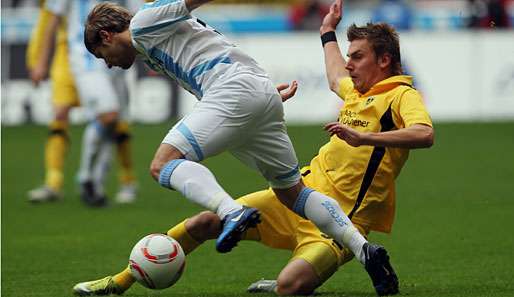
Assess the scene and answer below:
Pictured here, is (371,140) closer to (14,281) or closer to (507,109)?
(14,281)

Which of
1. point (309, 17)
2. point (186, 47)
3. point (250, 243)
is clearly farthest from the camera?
point (309, 17)

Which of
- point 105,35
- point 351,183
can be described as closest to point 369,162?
point 351,183

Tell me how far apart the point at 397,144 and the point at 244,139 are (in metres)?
0.82

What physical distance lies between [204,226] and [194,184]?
2.79ft

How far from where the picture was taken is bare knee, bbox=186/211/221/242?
23.7ft

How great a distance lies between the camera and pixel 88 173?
41.2ft

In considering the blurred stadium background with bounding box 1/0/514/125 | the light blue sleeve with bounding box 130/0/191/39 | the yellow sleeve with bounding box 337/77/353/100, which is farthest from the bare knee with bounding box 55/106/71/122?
the blurred stadium background with bounding box 1/0/514/125

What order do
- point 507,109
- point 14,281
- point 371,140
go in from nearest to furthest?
point 371,140, point 14,281, point 507,109

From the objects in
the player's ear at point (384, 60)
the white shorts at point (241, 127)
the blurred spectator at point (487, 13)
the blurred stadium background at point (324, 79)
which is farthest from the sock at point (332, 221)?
the blurred spectator at point (487, 13)

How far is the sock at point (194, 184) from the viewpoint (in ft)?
21.0

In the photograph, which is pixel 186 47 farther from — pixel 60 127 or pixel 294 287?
pixel 60 127

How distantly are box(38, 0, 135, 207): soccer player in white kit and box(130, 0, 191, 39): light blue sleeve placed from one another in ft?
19.1

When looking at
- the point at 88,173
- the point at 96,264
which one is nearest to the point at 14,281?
the point at 96,264

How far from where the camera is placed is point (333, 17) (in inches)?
313
